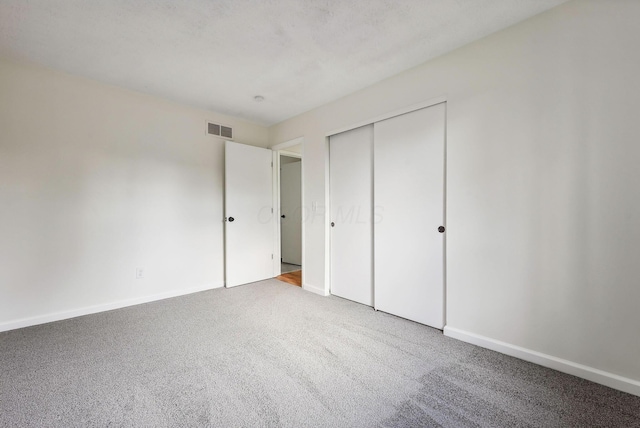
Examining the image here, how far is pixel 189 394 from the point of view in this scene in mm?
1546

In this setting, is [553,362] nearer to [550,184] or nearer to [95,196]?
[550,184]

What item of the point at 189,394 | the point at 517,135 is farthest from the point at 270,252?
the point at 517,135

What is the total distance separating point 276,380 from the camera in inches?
65.7

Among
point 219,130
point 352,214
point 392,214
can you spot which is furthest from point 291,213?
point 392,214

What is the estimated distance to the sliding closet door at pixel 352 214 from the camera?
2.98m

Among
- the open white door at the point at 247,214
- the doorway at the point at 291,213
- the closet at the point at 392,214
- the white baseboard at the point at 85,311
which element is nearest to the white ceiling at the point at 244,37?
the closet at the point at 392,214

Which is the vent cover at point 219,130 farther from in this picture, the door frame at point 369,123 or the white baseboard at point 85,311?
the white baseboard at point 85,311

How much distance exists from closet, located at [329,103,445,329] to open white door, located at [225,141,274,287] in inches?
48.9

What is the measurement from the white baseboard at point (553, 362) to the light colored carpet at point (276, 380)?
0.05 meters

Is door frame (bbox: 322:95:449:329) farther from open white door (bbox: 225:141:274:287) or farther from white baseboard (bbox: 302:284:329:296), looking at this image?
open white door (bbox: 225:141:274:287)

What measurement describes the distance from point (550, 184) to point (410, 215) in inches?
41.5

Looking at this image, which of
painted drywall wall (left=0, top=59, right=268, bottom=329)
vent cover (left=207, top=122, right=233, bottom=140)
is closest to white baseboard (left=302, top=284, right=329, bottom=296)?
painted drywall wall (left=0, top=59, right=268, bottom=329)

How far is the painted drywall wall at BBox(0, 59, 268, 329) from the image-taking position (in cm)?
239

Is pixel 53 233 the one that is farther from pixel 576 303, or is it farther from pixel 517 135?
pixel 576 303
